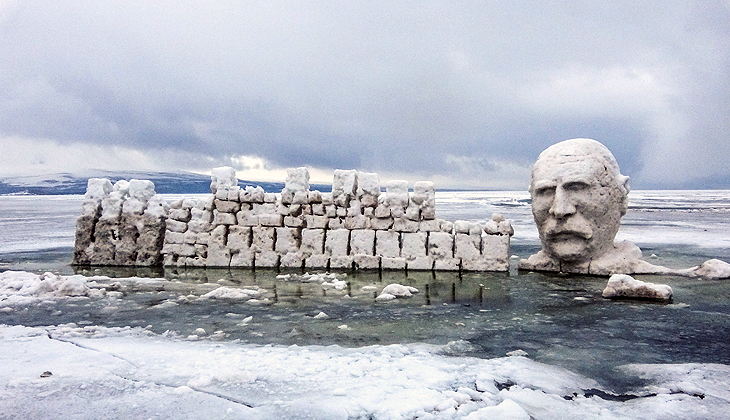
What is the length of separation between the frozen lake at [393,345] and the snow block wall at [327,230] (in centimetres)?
124

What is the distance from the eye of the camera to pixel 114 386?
2938mm

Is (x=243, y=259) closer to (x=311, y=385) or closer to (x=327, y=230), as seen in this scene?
(x=327, y=230)

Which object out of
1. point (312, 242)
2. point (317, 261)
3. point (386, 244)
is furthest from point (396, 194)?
point (317, 261)

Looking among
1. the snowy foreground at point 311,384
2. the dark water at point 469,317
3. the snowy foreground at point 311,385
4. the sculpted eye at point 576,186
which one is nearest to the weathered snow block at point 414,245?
the dark water at point 469,317

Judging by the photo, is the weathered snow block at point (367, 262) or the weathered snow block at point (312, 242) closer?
the weathered snow block at point (367, 262)

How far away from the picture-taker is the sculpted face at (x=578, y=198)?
714 centimetres

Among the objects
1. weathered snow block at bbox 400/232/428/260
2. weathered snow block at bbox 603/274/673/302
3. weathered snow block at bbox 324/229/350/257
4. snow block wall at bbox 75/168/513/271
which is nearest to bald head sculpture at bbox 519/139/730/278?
snow block wall at bbox 75/168/513/271

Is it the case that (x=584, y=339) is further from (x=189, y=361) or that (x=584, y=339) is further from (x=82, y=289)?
(x=82, y=289)

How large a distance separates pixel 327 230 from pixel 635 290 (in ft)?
16.4

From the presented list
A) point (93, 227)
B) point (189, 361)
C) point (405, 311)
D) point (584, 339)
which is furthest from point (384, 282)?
point (93, 227)

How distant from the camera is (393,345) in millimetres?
3855

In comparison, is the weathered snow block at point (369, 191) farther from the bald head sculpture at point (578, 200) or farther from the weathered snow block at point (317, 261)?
the bald head sculpture at point (578, 200)

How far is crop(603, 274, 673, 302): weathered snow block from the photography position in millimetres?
5617

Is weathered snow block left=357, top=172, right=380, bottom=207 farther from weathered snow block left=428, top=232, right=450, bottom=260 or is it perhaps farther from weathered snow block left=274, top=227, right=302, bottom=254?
weathered snow block left=274, top=227, right=302, bottom=254
